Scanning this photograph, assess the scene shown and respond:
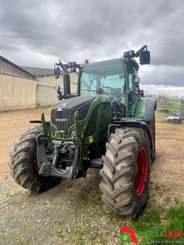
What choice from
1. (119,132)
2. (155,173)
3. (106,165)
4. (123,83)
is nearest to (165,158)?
(155,173)

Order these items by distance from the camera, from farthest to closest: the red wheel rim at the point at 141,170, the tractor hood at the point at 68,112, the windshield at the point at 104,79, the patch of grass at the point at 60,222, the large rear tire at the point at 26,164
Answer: the windshield at the point at 104,79 < the large rear tire at the point at 26,164 < the tractor hood at the point at 68,112 < the red wheel rim at the point at 141,170 < the patch of grass at the point at 60,222

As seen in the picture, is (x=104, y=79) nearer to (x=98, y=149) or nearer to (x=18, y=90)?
(x=98, y=149)

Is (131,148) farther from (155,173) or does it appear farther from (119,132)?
(155,173)

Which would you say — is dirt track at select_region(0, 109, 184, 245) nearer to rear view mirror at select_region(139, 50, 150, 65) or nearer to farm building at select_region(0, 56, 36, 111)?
rear view mirror at select_region(139, 50, 150, 65)

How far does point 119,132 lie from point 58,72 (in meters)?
2.63

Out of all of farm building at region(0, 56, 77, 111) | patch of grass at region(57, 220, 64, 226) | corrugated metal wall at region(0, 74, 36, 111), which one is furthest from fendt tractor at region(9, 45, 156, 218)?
corrugated metal wall at region(0, 74, 36, 111)

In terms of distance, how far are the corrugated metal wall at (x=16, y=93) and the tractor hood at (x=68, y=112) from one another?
61.4 feet

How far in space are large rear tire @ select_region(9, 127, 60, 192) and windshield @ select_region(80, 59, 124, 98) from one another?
167 centimetres

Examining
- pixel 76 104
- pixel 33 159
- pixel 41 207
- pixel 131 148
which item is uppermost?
pixel 76 104

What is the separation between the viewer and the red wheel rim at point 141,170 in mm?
A: 3498

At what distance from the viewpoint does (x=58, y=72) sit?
17.8 feet

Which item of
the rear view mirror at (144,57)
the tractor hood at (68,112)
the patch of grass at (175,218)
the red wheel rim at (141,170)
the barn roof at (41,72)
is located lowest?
the patch of grass at (175,218)

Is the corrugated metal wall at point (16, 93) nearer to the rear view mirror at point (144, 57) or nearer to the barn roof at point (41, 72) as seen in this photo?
the barn roof at point (41, 72)

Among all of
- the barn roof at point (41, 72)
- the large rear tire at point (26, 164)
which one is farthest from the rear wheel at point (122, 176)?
the barn roof at point (41, 72)
